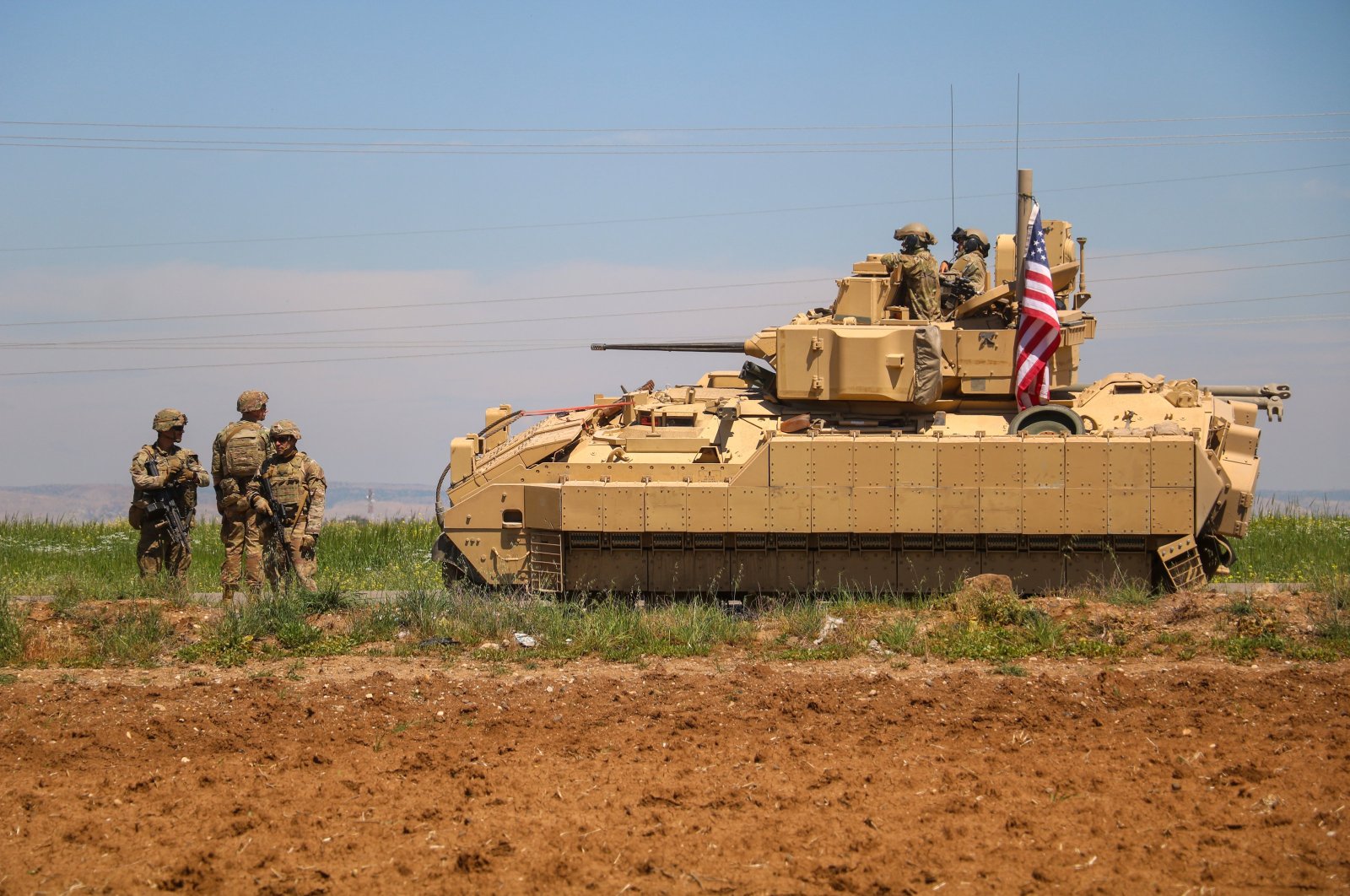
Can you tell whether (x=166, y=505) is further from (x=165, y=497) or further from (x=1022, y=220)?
(x=1022, y=220)

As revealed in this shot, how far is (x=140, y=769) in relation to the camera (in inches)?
330

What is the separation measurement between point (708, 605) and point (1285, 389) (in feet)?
26.6

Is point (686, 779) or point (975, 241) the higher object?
point (975, 241)

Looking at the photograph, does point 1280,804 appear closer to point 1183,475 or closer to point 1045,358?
point 1183,475

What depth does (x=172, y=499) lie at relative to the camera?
1502 centimetres

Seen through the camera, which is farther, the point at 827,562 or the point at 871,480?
the point at 827,562

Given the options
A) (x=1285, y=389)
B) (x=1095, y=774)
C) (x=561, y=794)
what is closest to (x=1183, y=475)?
(x=1285, y=389)

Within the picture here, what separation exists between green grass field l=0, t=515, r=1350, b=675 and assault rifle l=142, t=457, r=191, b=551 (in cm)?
72

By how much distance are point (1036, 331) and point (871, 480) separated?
101 inches

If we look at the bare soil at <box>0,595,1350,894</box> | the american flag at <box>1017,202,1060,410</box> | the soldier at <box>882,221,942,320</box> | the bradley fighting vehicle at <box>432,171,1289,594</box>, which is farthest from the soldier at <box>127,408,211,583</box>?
the american flag at <box>1017,202,1060,410</box>

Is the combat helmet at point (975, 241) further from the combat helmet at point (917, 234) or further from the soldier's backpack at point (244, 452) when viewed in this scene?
the soldier's backpack at point (244, 452)

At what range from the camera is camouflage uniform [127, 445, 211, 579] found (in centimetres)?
1484

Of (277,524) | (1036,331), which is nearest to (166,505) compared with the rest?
(277,524)

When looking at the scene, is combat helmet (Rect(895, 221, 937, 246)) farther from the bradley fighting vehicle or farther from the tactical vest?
the tactical vest
